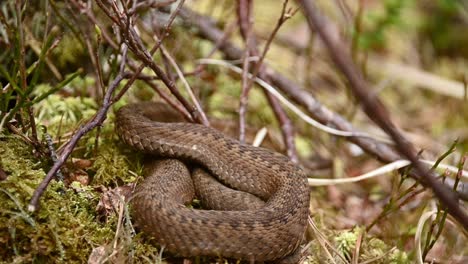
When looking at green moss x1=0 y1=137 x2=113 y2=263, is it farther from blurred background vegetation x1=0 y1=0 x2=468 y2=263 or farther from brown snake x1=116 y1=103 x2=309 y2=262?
brown snake x1=116 y1=103 x2=309 y2=262

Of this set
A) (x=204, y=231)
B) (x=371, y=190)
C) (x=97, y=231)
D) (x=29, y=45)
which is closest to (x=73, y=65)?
(x=29, y=45)

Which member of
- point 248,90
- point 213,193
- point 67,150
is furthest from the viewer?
point 248,90

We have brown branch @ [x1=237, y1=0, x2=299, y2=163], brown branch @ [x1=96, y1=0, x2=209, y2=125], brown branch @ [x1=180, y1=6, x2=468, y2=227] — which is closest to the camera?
brown branch @ [x1=96, y1=0, x2=209, y2=125]

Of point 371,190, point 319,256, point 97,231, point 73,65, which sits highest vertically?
point 73,65

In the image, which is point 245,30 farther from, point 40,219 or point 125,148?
point 40,219

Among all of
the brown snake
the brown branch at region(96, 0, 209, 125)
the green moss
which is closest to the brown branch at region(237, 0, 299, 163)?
the brown snake

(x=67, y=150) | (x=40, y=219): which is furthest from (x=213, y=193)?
(x=40, y=219)

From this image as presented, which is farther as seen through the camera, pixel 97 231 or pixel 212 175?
pixel 212 175

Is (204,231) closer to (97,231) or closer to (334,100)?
(97,231)
